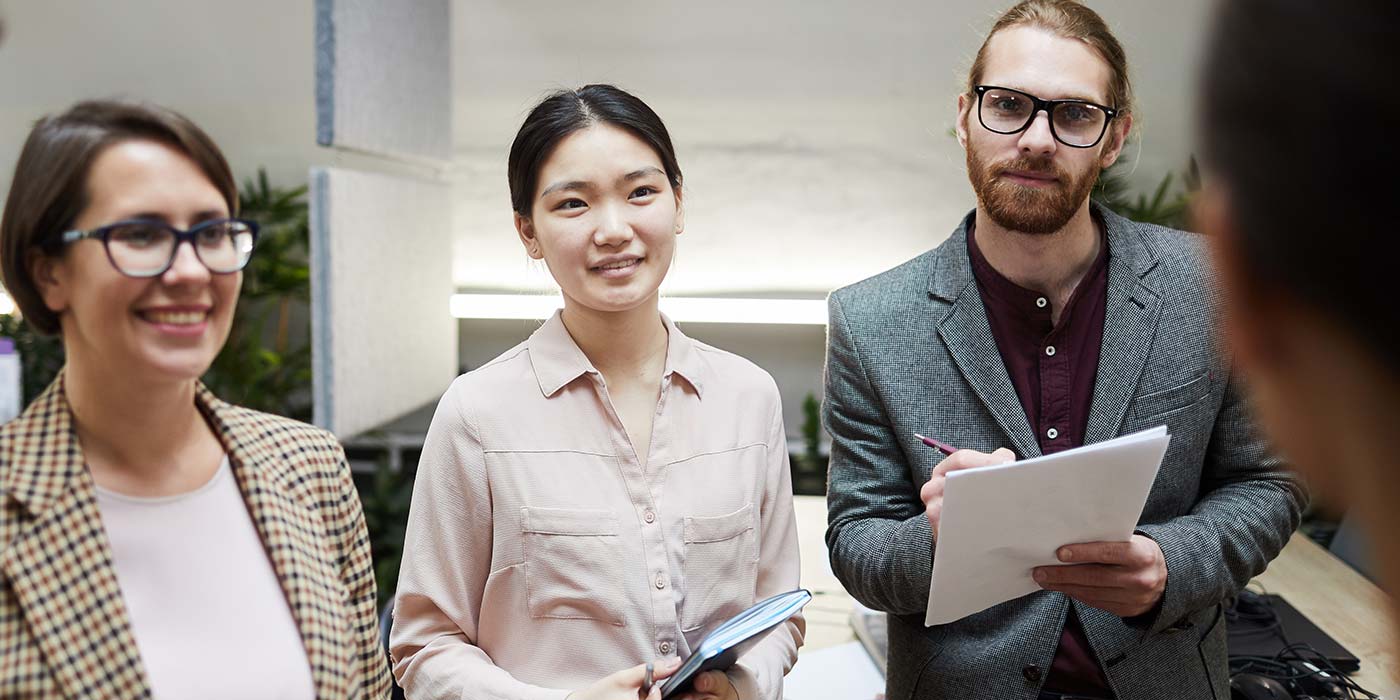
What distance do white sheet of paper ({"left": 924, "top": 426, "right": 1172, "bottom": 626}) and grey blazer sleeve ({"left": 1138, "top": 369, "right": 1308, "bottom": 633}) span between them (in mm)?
184

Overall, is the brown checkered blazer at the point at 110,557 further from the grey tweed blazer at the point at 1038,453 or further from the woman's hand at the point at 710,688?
the grey tweed blazer at the point at 1038,453

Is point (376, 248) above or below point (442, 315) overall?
above

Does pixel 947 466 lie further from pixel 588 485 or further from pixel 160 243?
pixel 160 243

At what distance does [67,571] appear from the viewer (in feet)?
3.49

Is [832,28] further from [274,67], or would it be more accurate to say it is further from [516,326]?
[274,67]

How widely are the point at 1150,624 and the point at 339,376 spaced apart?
6.65 feet

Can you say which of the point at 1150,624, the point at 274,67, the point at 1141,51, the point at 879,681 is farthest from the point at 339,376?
the point at 1141,51

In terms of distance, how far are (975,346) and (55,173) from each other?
1.29 metres

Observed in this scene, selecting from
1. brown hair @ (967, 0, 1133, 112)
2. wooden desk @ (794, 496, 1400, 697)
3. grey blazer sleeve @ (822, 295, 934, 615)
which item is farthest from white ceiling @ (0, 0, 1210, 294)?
grey blazer sleeve @ (822, 295, 934, 615)

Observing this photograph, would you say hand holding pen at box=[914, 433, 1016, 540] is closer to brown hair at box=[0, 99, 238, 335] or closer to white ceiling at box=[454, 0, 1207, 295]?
brown hair at box=[0, 99, 238, 335]

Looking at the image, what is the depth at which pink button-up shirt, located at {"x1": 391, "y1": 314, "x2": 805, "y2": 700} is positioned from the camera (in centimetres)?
156

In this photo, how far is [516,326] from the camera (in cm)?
490

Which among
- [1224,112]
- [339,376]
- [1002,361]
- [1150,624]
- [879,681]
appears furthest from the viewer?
[339,376]

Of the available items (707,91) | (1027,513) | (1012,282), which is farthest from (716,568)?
(707,91)
